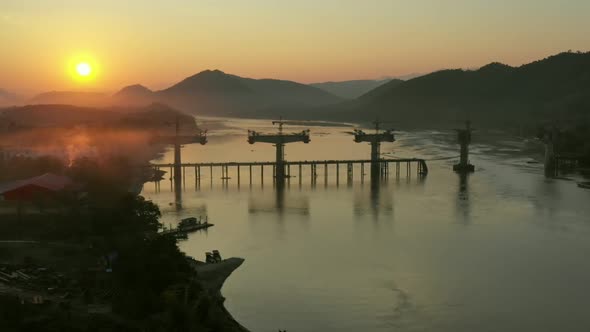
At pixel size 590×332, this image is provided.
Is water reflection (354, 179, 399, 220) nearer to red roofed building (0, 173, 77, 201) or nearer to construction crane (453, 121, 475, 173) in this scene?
construction crane (453, 121, 475, 173)

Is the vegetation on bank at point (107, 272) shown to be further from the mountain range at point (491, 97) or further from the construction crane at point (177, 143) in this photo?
the mountain range at point (491, 97)

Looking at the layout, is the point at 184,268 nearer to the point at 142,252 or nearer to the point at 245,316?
the point at 142,252

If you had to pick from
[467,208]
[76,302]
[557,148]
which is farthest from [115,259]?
[557,148]

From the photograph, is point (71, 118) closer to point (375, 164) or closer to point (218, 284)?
point (375, 164)

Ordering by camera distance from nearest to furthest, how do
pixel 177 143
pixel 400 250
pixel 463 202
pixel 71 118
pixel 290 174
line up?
pixel 400 250 < pixel 463 202 < pixel 177 143 < pixel 290 174 < pixel 71 118

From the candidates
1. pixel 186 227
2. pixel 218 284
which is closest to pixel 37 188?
pixel 186 227

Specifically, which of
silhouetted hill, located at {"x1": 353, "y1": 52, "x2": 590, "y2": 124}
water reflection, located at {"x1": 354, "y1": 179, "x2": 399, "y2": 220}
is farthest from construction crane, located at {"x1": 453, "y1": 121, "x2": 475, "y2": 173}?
silhouetted hill, located at {"x1": 353, "y1": 52, "x2": 590, "y2": 124}

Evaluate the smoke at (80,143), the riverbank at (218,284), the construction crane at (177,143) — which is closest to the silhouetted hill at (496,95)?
the smoke at (80,143)
